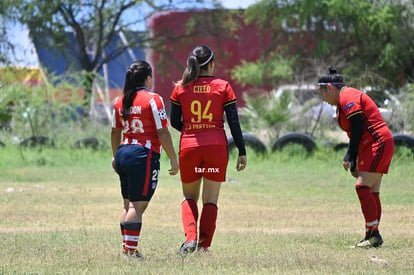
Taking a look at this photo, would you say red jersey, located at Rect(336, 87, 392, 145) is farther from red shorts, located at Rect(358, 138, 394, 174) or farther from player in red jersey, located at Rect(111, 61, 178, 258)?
player in red jersey, located at Rect(111, 61, 178, 258)

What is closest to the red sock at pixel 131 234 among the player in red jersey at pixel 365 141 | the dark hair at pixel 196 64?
the dark hair at pixel 196 64

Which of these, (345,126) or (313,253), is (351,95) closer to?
(345,126)

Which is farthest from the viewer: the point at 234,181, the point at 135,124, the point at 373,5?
the point at 373,5

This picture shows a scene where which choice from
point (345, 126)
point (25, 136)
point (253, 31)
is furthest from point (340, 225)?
point (253, 31)

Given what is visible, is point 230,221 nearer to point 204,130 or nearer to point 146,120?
point 204,130

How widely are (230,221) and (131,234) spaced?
466cm

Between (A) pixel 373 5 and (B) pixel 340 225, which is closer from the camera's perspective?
(B) pixel 340 225

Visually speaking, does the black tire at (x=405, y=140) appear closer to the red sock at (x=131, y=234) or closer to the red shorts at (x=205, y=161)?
the red shorts at (x=205, y=161)

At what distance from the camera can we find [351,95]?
374 inches

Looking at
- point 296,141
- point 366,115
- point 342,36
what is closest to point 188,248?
point 366,115

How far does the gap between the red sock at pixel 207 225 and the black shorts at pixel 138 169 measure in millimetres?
735

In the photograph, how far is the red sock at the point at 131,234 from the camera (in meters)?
8.10

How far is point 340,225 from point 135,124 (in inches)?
184

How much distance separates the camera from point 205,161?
8.55m
